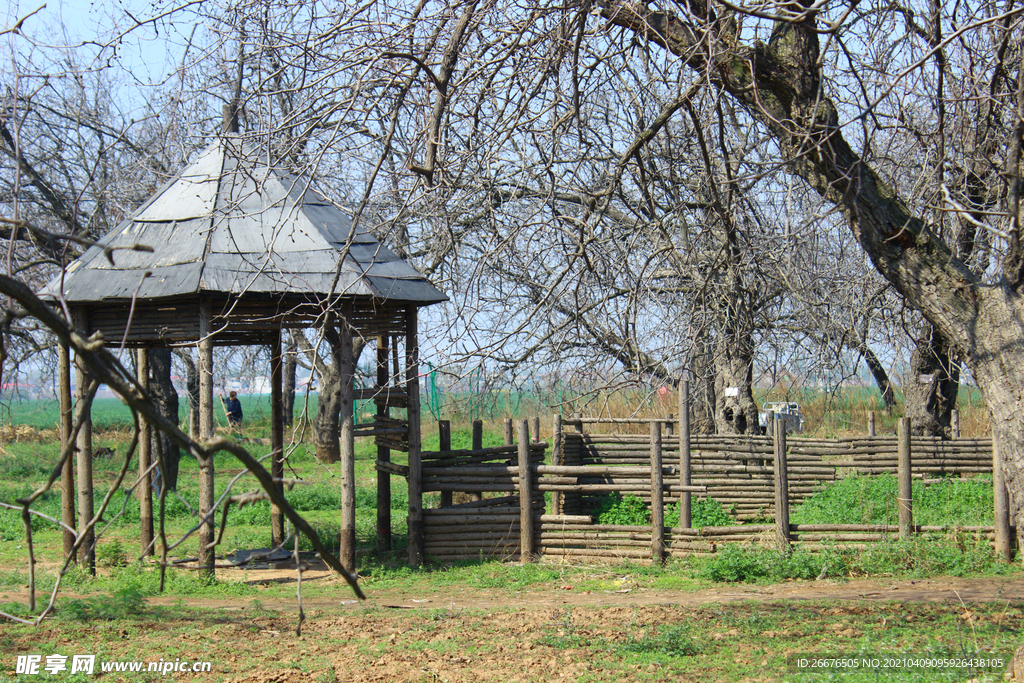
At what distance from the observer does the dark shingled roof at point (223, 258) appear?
324 inches

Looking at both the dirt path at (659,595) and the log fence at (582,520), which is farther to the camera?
the log fence at (582,520)

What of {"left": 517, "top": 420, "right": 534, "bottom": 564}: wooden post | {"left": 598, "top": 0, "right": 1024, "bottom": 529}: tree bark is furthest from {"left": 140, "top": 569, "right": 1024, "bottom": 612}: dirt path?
{"left": 598, "top": 0, "right": 1024, "bottom": 529}: tree bark

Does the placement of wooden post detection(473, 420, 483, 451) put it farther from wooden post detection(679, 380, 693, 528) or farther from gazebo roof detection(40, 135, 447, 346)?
wooden post detection(679, 380, 693, 528)

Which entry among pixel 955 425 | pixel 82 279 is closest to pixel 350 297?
pixel 82 279

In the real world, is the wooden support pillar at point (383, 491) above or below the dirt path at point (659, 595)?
above

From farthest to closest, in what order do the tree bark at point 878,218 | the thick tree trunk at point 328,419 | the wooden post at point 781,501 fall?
1. the thick tree trunk at point 328,419
2. the wooden post at point 781,501
3. the tree bark at point 878,218

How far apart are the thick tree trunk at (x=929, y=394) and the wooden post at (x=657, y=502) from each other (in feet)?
18.2

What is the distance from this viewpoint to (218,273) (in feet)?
27.2

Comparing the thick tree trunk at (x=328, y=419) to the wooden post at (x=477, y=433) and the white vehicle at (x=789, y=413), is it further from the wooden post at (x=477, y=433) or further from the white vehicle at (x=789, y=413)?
the white vehicle at (x=789, y=413)

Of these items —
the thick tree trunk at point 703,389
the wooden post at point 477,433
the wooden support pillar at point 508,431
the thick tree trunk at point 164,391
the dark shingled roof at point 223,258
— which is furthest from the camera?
the thick tree trunk at point 164,391

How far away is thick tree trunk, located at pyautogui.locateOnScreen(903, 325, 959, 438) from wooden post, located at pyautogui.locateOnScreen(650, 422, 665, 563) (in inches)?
219

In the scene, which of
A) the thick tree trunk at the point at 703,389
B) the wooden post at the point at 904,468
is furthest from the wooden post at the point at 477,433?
the wooden post at the point at 904,468

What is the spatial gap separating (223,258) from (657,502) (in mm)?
5538

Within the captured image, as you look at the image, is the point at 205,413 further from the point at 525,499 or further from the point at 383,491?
the point at 525,499
